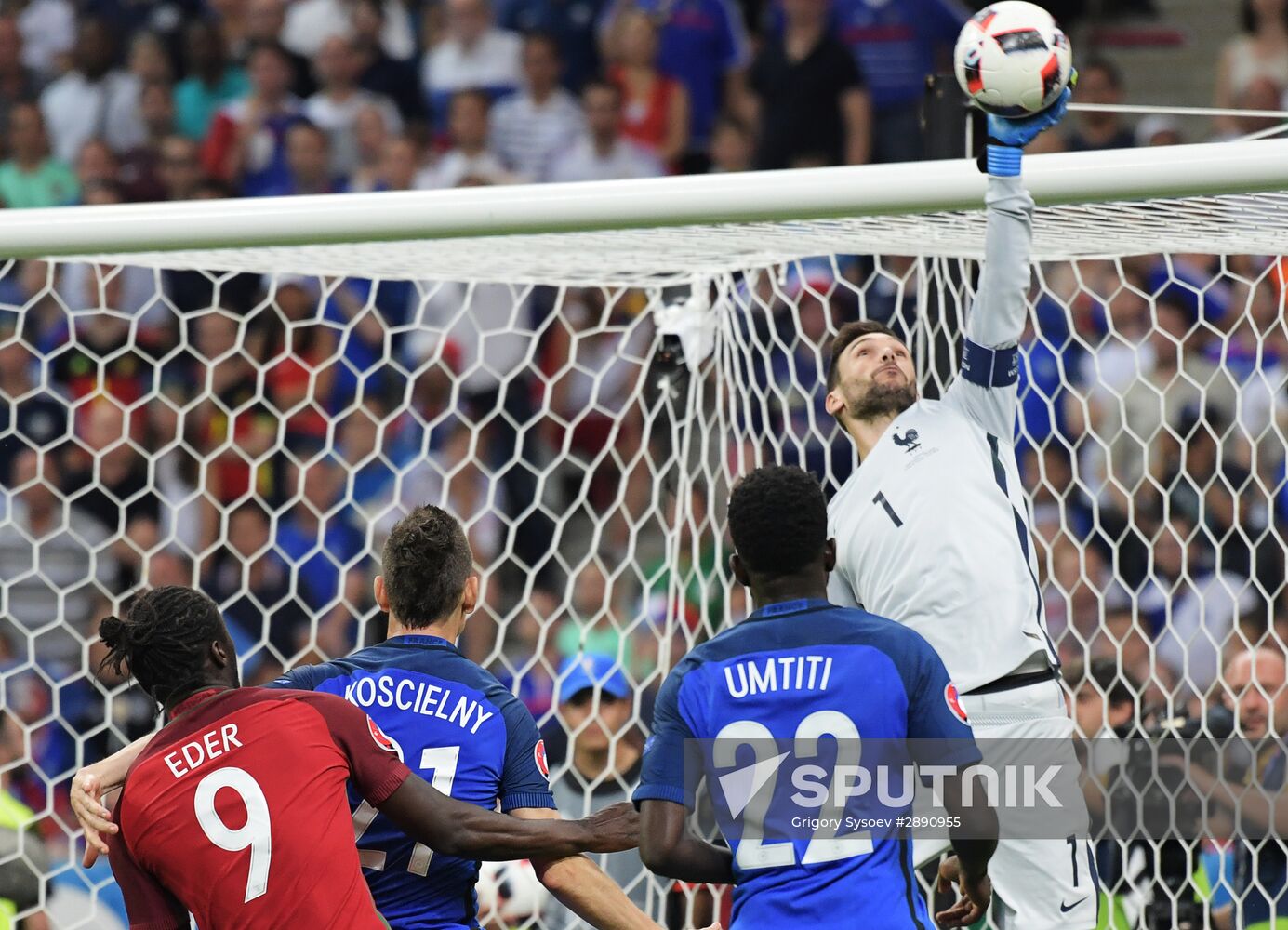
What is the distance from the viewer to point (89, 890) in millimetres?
5473

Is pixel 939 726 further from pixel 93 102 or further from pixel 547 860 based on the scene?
pixel 93 102

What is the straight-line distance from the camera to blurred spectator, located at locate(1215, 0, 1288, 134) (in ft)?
26.6

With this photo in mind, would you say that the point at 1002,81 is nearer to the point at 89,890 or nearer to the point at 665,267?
the point at 665,267

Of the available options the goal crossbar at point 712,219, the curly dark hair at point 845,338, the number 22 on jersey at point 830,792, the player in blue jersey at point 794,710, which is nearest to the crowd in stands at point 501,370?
the goal crossbar at point 712,219

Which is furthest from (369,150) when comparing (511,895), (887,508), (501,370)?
(887,508)

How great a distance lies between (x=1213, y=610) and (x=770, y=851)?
3.67 m

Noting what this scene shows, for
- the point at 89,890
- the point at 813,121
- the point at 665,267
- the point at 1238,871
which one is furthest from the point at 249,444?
the point at 1238,871

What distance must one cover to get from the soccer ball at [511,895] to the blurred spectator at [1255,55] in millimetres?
5143

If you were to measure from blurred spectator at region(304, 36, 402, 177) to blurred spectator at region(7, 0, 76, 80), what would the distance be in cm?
168

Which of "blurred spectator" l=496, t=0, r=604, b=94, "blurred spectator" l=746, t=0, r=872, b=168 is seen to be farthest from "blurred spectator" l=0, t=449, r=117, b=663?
"blurred spectator" l=496, t=0, r=604, b=94

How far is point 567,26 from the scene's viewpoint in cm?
938

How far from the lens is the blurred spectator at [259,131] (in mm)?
9117

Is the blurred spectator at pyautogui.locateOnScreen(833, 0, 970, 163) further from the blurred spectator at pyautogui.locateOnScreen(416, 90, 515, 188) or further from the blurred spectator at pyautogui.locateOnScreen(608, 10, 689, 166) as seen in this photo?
the blurred spectator at pyautogui.locateOnScreen(416, 90, 515, 188)

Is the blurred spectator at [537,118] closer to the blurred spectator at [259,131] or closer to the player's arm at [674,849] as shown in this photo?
the blurred spectator at [259,131]
